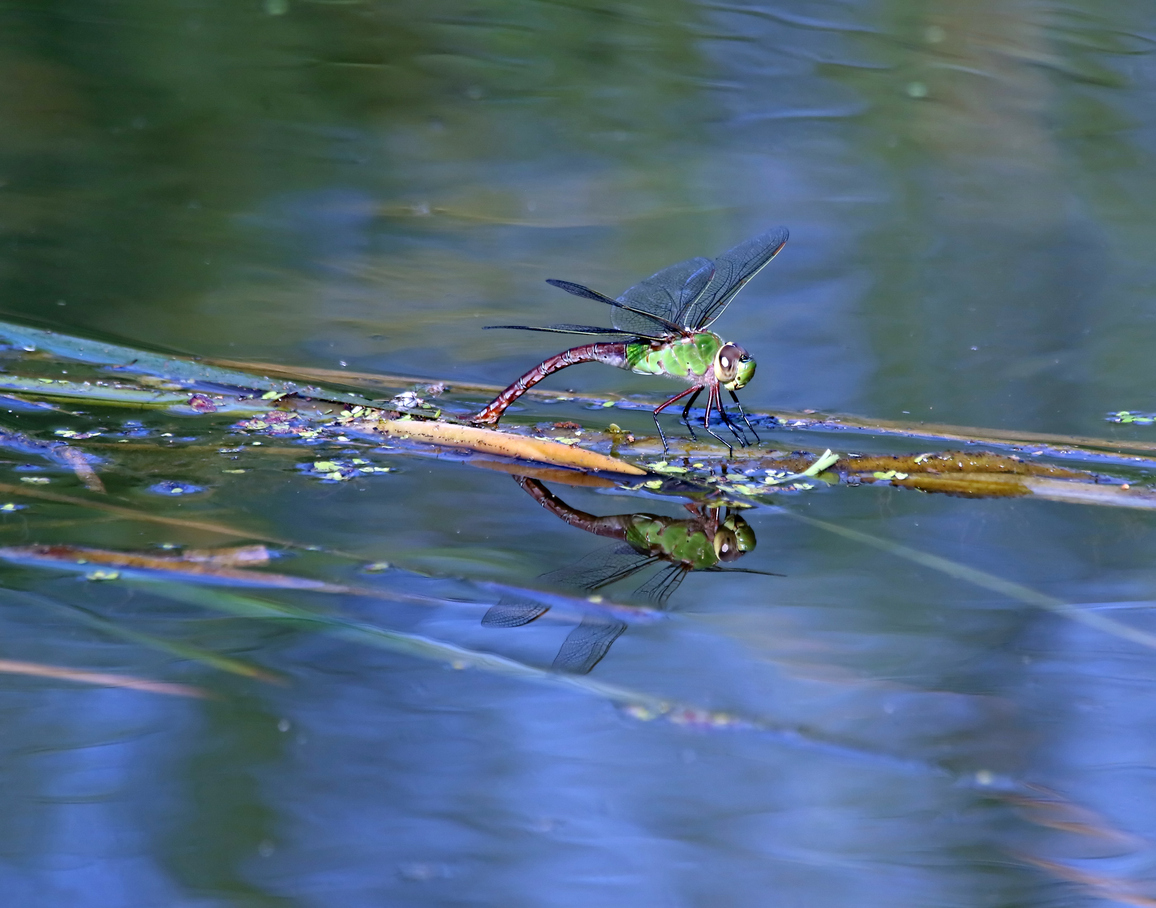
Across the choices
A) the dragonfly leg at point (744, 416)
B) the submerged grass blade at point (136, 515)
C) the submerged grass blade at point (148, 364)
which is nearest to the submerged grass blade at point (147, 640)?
the submerged grass blade at point (136, 515)

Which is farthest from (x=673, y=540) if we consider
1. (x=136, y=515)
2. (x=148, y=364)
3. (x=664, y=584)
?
(x=148, y=364)

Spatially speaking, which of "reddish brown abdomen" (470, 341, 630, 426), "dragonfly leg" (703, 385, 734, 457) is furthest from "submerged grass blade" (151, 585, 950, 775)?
"dragonfly leg" (703, 385, 734, 457)

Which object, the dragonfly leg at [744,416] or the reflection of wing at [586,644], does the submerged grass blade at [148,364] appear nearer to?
the dragonfly leg at [744,416]

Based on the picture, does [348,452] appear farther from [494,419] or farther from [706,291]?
[706,291]

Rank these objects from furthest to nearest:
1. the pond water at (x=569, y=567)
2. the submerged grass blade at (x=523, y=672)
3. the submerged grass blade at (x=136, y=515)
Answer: the submerged grass blade at (x=136, y=515)
the submerged grass blade at (x=523, y=672)
the pond water at (x=569, y=567)

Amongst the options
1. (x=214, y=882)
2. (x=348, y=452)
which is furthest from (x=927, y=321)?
(x=214, y=882)

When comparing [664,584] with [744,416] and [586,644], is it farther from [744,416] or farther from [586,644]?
[744,416]

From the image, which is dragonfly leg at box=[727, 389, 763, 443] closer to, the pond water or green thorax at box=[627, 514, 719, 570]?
the pond water
